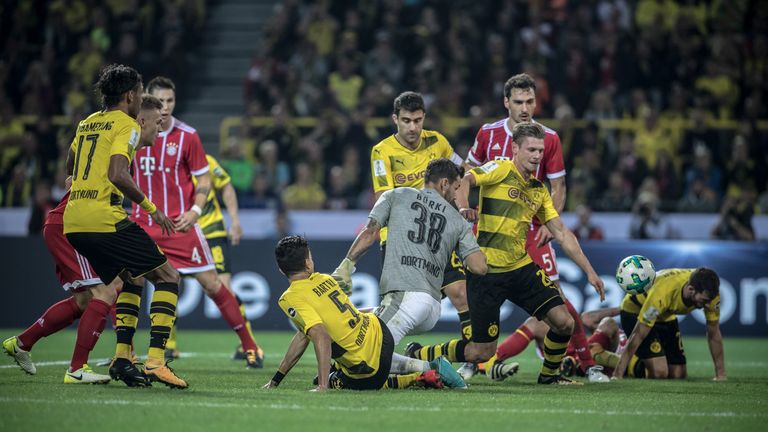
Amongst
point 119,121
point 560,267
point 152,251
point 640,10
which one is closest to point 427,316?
point 152,251

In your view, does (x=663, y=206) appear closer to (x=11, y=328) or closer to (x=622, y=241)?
(x=622, y=241)

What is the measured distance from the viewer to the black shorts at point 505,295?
9.08m

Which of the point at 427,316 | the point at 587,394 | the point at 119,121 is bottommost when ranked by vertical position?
the point at 587,394

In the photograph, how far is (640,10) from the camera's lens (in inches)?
795

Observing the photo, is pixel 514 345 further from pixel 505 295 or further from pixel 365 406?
pixel 365 406

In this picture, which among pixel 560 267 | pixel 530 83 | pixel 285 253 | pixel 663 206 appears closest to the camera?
pixel 285 253

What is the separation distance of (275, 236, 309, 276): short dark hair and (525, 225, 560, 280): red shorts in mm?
2886

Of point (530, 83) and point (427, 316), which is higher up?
point (530, 83)

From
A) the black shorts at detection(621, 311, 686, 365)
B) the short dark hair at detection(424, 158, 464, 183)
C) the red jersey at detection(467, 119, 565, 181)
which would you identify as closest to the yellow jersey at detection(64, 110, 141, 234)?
the short dark hair at detection(424, 158, 464, 183)

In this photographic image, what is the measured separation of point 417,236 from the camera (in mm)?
8641

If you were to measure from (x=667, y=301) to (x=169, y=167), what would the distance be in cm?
476

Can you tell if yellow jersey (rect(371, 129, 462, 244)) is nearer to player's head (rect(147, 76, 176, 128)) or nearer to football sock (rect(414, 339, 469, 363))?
football sock (rect(414, 339, 469, 363))

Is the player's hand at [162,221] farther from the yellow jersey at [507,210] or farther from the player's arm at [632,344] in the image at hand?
the player's arm at [632,344]

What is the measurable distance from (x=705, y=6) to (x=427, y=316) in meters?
13.5
